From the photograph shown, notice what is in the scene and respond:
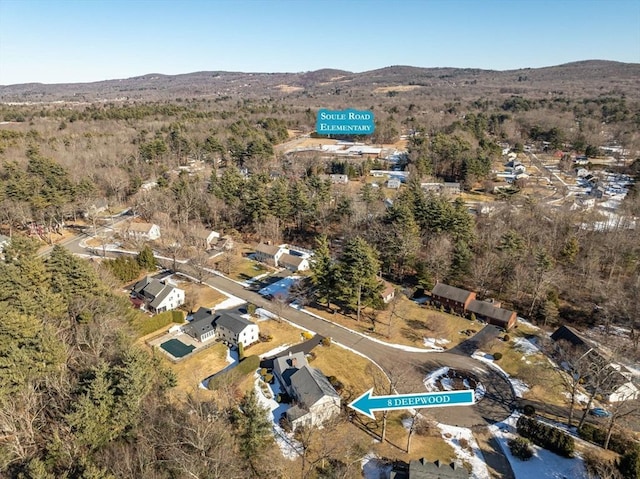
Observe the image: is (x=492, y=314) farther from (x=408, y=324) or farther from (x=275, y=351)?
(x=275, y=351)

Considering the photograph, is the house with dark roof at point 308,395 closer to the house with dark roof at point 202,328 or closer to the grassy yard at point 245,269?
the house with dark roof at point 202,328

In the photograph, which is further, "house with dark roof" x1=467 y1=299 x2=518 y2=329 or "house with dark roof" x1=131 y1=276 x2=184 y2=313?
"house with dark roof" x1=131 y1=276 x2=184 y2=313

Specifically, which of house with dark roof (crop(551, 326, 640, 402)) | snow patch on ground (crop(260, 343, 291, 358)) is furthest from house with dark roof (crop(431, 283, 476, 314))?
snow patch on ground (crop(260, 343, 291, 358))

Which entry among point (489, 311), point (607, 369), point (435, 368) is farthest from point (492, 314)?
point (607, 369)

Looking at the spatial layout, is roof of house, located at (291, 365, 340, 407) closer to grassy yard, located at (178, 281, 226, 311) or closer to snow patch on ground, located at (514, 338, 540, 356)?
grassy yard, located at (178, 281, 226, 311)

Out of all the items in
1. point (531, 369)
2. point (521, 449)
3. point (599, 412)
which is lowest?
point (531, 369)

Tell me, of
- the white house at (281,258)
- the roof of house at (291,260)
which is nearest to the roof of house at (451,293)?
the white house at (281,258)
